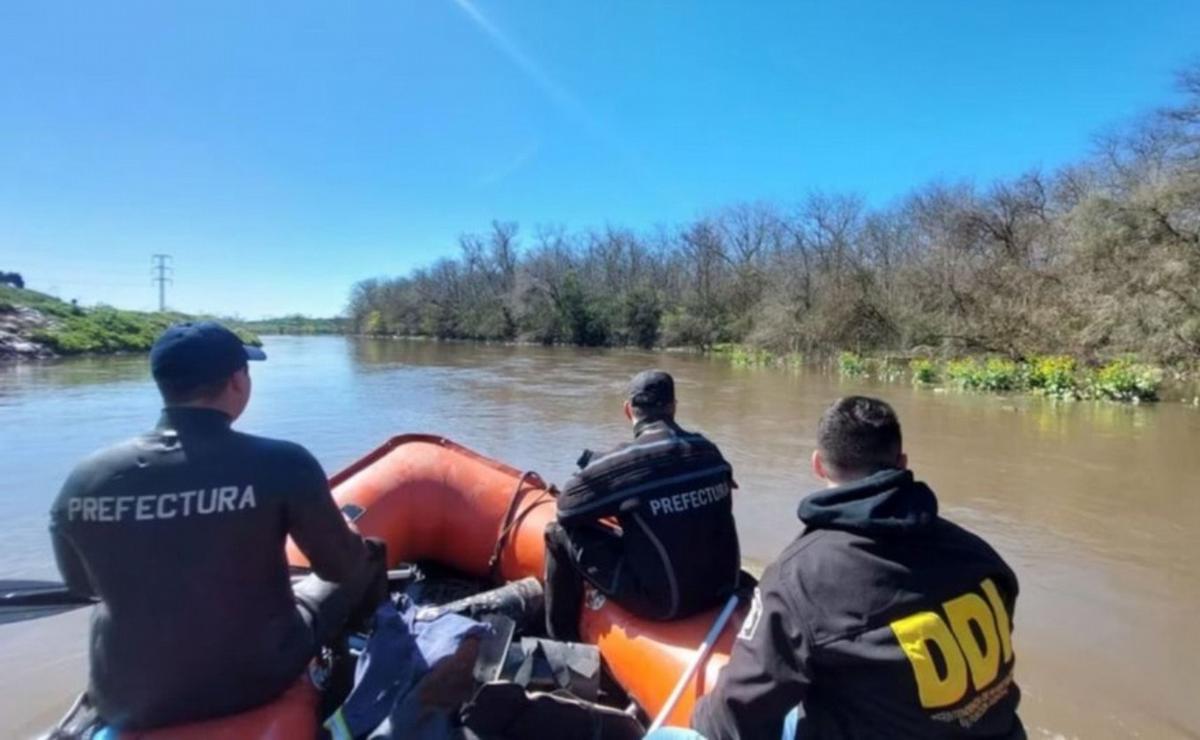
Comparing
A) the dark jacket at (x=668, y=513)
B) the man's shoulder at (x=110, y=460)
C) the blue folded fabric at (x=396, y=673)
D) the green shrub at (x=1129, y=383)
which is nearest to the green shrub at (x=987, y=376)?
the green shrub at (x=1129, y=383)

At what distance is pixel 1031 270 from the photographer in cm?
1962

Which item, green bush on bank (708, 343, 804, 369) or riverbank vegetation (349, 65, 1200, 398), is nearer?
riverbank vegetation (349, 65, 1200, 398)

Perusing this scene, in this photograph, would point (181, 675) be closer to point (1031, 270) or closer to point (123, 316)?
point (1031, 270)

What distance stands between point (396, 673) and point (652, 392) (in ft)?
4.35

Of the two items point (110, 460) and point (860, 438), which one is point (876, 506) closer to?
point (860, 438)

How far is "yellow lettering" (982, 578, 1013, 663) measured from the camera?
140 cm

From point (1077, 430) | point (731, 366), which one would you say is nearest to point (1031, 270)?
point (731, 366)

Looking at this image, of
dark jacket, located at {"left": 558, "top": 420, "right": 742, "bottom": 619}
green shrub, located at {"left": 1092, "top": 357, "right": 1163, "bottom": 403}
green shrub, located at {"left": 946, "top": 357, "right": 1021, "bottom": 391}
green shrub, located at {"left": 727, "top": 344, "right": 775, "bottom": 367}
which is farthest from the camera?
green shrub, located at {"left": 727, "top": 344, "right": 775, "bottom": 367}

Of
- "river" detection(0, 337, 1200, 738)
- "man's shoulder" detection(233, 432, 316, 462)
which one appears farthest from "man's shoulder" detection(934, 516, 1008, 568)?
"river" detection(0, 337, 1200, 738)

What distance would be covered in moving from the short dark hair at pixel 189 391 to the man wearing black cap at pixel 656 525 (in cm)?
126

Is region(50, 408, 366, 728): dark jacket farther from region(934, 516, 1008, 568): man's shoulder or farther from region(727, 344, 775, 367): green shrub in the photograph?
region(727, 344, 775, 367): green shrub

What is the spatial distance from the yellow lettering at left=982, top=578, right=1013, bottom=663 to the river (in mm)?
1892

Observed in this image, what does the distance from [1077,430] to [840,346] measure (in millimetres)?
15005

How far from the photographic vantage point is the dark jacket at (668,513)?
2.40m
